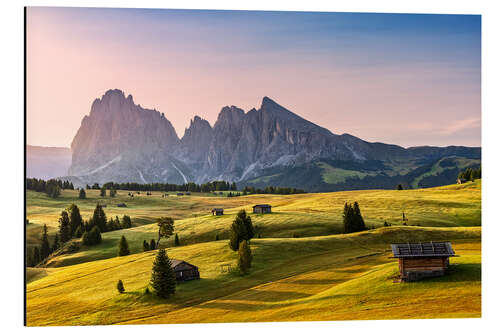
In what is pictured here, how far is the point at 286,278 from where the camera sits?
39.9m

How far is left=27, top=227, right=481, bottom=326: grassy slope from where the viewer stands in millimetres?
29047

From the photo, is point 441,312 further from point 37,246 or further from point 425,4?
point 37,246

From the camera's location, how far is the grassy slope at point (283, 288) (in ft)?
95.3

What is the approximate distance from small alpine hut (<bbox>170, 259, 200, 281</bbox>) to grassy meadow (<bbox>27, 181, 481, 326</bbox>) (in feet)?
3.20

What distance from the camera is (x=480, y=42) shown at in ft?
121

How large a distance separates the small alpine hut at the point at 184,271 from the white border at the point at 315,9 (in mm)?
11876

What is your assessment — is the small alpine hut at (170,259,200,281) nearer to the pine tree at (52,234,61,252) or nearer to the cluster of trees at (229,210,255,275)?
the cluster of trees at (229,210,255,275)

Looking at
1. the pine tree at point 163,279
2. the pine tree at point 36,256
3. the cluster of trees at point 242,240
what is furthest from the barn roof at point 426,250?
the pine tree at point 36,256

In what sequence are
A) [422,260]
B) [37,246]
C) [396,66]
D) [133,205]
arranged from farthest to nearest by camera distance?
[133,205], [37,246], [396,66], [422,260]

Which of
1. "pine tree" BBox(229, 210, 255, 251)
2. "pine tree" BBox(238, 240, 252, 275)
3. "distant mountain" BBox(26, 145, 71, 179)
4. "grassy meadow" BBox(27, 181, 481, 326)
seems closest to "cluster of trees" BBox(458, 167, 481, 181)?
"grassy meadow" BBox(27, 181, 481, 326)

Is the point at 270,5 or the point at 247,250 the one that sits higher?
the point at 270,5

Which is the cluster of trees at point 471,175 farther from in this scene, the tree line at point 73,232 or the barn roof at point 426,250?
the tree line at point 73,232
